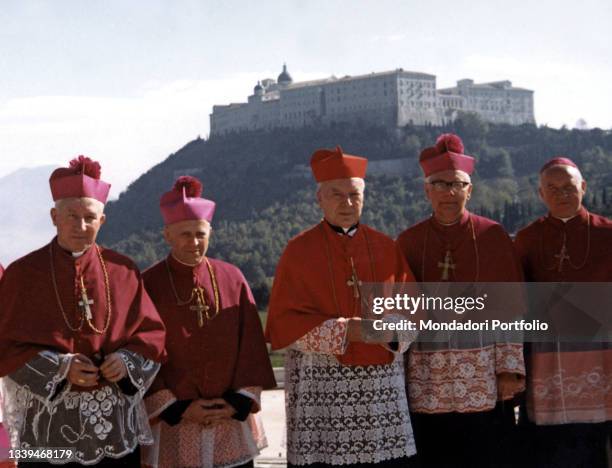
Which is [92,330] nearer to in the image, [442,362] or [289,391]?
[289,391]

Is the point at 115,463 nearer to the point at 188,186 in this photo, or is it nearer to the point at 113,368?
the point at 113,368

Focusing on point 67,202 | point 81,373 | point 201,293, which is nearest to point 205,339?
point 201,293

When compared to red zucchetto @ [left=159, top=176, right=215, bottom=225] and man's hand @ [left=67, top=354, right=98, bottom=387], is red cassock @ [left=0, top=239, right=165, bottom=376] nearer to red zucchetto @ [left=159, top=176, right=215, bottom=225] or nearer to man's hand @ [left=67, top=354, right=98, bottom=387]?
man's hand @ [left=67, top=354, right=98, bottom=387]

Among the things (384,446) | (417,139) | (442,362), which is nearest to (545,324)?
(442,362)

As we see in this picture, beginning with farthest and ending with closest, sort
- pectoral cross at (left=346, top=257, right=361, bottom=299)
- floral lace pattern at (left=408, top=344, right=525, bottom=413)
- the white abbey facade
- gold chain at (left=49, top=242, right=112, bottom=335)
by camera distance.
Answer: the white abbey facade, floral lace pattern at (left=408, top=344, right=525, bottom=413), pectoral cross at (left=346, top=257, right=361, bottom=299), gold chain at (left=49, top=242, right=112, bottom=335)

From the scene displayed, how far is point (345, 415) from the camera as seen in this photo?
5121 mm

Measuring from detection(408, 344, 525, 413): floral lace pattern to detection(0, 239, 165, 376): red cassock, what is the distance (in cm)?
137

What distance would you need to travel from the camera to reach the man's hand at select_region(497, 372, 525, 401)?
5.44 metres

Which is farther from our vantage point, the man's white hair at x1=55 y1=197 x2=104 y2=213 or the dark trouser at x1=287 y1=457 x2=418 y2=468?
the dark trouser at x1=287 y1=457 x2=418 y2=468

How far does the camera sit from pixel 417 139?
105 m

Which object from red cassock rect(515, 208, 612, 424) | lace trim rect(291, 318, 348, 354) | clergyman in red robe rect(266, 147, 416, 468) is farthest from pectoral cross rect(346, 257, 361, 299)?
red cassock rect(515, 208, 612, 424)

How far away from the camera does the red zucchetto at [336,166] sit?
5232 millimetres

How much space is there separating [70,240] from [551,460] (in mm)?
2763

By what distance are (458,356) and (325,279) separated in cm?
82
